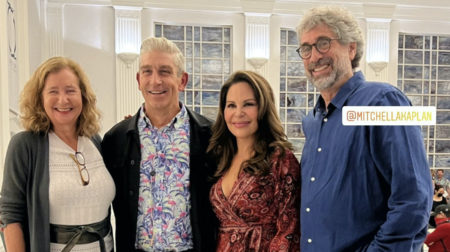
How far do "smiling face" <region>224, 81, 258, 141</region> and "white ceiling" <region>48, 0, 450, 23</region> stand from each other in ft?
23.6

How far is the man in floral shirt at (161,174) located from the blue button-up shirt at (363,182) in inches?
25.8

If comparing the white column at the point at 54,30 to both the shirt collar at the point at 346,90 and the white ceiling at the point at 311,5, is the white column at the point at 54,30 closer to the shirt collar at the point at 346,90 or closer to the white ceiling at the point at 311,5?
the white ceiling at the point at 311,5

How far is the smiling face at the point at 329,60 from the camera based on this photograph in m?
1.84

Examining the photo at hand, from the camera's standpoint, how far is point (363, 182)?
5.44ft

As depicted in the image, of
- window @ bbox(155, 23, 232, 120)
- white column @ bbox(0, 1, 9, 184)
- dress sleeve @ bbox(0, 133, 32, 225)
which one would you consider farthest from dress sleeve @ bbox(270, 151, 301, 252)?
window @ bbox(155, 23, 232, 120)

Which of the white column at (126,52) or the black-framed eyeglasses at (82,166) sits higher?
the white column at (126,52)

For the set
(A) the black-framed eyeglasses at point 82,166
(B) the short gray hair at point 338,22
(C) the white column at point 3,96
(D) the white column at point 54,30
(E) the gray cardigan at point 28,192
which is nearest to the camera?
(B) the short gray hair at point 338,22

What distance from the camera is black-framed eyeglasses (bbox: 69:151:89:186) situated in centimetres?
215

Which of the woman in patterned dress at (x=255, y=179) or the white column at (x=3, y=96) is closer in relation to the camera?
the woman in patterned dress at (x=255, y=179)

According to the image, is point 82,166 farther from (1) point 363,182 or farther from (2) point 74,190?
(1) point 363,182

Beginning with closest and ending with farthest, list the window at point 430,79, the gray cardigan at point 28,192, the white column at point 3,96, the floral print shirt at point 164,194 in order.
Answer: the gray cardigan at point 28,192, the floral print shirt at point 164,194, the white column at point 3,96, the window at point 430,79

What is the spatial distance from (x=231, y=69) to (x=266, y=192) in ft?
24.7

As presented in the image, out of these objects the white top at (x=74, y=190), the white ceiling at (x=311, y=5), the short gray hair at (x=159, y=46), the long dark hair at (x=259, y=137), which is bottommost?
the white top at (x=74, y=190)

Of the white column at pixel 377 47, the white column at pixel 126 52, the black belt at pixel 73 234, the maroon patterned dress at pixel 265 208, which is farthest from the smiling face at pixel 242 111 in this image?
the white column at pixel 377 47
